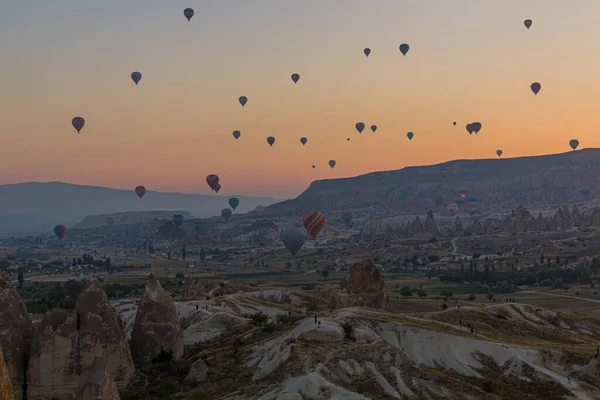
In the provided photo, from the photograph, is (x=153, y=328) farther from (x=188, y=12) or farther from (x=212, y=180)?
(x=212, y=180)

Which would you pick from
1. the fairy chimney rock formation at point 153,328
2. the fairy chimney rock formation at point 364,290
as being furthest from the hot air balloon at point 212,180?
the fairy chimney rock formation at point 153,328

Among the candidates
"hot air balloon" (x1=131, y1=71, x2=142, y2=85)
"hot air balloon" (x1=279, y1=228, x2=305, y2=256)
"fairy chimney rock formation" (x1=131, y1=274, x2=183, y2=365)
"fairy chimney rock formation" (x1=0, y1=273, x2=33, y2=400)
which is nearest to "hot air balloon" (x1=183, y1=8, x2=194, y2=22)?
"hot air balloon" (x1=131, y1=71, x2=142, y2=85)

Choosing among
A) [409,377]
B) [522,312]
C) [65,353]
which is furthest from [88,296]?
[522,312]

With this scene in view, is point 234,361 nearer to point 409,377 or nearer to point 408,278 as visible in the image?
point 409,377

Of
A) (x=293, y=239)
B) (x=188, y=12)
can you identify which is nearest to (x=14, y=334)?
(x=188, y=12)

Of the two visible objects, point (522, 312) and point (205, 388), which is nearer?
point (205, 388)

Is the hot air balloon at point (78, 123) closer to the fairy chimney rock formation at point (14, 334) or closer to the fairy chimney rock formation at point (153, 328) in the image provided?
the fairy chimney rock formation at point (153, 328)

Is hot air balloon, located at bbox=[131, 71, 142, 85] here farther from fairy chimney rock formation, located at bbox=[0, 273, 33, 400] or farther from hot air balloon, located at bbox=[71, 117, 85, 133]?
fairy chimney rock formation, located at bbox=[0, 273, 33, 400]
